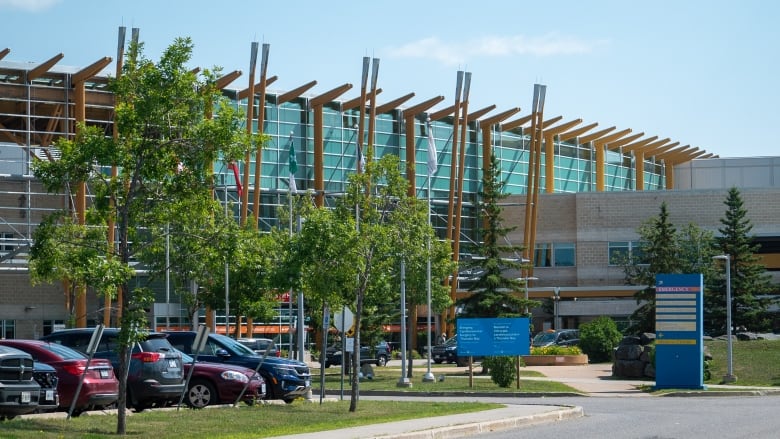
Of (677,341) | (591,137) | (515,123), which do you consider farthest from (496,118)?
(677,341)

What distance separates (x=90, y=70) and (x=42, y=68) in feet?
9.07

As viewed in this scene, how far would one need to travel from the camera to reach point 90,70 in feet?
191

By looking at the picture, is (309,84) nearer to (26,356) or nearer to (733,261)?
(733,261)

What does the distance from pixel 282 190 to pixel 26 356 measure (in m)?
53.6

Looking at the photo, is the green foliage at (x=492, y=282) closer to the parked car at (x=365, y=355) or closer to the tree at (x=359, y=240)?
the parked car at (x=365, y=355)

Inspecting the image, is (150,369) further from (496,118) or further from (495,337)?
(496,118)

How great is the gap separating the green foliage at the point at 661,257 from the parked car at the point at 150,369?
4155cm

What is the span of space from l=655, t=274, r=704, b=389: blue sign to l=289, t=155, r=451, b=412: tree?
12.2 meters

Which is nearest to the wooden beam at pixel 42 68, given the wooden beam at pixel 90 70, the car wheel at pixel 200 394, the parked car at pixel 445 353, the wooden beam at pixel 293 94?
the wooden beam at pixel 90 70

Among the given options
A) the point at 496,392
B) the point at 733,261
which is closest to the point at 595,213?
the point at 733,261

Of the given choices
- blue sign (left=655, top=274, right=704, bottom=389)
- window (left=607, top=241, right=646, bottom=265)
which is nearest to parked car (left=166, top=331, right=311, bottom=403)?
blue sign (left=655, top=274, right=704, bottom=389)

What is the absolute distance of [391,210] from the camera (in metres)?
28.8

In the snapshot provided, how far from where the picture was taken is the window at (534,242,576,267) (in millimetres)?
85750

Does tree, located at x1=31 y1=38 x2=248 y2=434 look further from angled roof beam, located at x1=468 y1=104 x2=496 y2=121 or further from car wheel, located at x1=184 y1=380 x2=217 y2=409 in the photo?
angled roof beam, located at x1=468 y1=104 x2=496 y2=121
